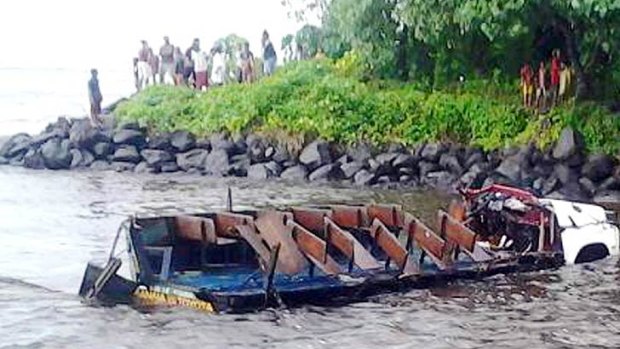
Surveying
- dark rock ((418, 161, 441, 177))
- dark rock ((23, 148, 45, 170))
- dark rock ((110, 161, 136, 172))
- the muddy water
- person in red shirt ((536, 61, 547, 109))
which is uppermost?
person in red shirt ((536, 61, 547, 109))

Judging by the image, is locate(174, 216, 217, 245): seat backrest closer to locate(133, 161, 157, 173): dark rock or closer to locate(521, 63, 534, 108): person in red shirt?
locate(521, 63, 534, 108): person in red shirt

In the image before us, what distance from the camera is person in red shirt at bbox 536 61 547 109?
103 feet

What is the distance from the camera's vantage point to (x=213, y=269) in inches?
690

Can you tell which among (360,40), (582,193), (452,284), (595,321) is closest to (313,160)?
(360,40)

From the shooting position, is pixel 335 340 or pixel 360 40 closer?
pixel 335 340

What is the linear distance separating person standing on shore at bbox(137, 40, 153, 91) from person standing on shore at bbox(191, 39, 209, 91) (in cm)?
215

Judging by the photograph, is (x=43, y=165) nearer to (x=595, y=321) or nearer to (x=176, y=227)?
(x=176, y=227)

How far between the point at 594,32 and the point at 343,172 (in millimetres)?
7461

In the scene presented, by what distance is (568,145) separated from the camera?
28.6 m

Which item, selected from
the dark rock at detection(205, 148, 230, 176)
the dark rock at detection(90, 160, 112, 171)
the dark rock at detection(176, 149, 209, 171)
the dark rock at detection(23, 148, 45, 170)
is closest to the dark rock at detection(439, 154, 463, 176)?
the dark rock at detection(205, 148, 230, 176)

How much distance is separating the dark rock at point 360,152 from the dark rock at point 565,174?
5599 millimetres

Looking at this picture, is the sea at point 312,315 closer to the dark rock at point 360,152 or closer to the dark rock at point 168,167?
the dark rock at point 360,152

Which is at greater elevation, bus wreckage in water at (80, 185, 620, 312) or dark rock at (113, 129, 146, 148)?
dark rock at (113, 129, 146, 148)

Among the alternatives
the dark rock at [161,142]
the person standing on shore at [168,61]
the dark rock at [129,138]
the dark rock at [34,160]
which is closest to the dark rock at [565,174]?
the dark rock at [161,142]
